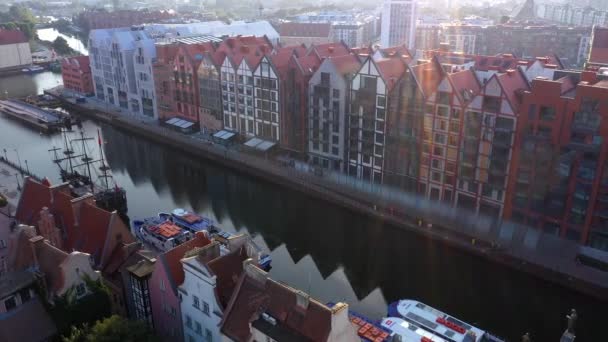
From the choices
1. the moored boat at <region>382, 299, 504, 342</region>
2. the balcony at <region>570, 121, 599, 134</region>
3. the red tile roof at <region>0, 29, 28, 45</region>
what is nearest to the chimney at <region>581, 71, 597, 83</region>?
the balcony at <region>570, 121, 599, 134</region>

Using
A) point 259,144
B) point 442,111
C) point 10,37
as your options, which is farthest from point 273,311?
point 10,37

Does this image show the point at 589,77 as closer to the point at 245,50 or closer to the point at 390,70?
the point at 390,70

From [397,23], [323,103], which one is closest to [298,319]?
[323,103]

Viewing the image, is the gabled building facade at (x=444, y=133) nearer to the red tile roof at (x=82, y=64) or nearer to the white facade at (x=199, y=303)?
the white facade at (x=199, y=303)

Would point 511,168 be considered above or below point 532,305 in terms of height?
above

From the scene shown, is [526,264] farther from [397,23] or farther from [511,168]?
[397,23]

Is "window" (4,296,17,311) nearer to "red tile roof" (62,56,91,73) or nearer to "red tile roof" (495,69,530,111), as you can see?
"red tile roof" (495,69,530,111)
